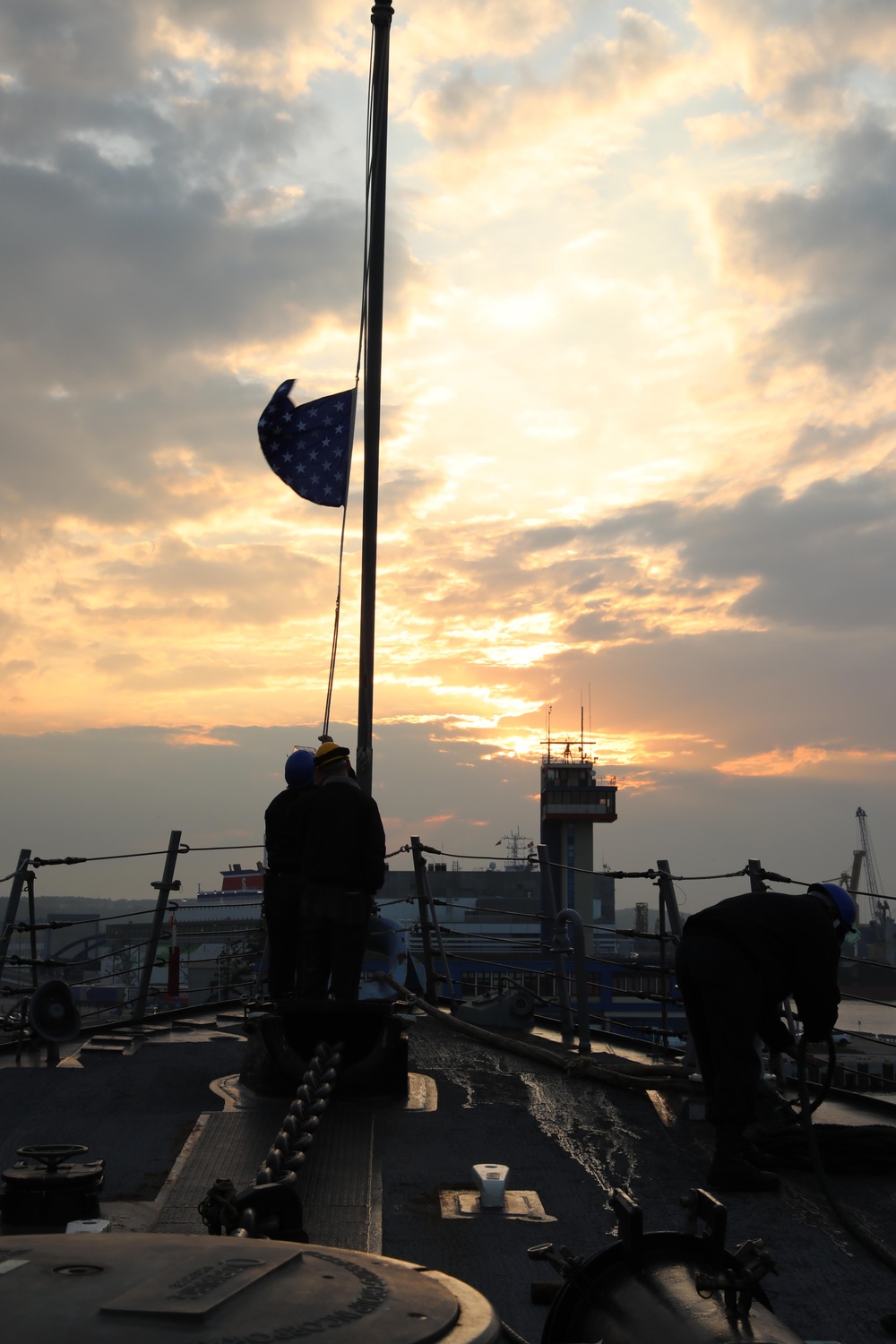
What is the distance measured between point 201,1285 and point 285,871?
5.74m

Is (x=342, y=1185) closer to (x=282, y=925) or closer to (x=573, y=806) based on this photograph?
(x=282, y=925)

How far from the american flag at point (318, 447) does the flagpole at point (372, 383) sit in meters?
1.01

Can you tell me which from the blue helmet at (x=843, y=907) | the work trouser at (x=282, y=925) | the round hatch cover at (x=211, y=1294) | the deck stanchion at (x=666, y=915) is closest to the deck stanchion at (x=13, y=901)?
the work trouser at (x=282, y=925)

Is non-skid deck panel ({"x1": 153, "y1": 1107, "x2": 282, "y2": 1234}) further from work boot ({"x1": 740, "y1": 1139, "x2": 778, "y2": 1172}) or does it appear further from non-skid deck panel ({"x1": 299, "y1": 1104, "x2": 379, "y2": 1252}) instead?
work boot ({"x1": 740, "y1": 1139, "x2": 778, "y2": 1172})

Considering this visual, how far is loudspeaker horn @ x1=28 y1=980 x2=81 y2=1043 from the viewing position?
6.61 metres

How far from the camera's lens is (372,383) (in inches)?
359

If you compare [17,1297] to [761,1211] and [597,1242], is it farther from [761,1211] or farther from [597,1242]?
[761,1211]

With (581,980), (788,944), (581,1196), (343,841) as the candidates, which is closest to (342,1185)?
(581,1196)

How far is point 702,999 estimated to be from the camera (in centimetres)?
432

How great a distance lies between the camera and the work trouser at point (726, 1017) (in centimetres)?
419

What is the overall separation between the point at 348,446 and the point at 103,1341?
9.39 metres

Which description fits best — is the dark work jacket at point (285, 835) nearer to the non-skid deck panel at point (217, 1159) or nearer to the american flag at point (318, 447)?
the non-skid deck panel at point (217, 1159)

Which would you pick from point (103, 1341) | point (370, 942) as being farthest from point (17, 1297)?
point (370, 942)

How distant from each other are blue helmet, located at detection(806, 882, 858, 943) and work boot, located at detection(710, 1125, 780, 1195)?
84 cm
